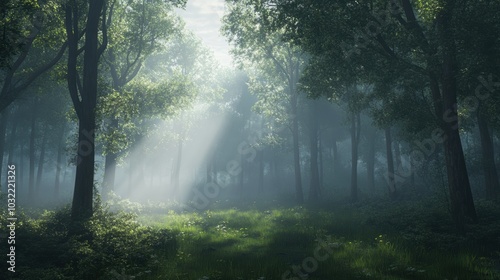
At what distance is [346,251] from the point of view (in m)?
10.1

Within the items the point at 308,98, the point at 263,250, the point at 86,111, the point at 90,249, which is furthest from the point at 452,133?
the point at 86,111

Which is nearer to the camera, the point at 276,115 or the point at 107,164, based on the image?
the point at 107,164

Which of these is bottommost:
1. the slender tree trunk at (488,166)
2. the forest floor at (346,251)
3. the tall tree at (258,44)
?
the forest floor at (346,251)

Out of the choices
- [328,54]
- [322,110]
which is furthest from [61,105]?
[328,54]

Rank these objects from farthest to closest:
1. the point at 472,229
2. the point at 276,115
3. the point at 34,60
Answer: the point at 276,115 → the point at 34,60 → the point at 472,229

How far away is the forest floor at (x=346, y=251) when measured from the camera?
7.89 metres

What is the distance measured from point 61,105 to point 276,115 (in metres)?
23.2

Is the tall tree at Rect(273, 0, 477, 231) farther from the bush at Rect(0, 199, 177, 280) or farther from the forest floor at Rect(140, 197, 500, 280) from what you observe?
the bush at Rect(0, 199, 177, 280)

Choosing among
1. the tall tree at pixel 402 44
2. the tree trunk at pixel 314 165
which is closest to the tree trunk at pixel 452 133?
the tall tree at pixel 402 44

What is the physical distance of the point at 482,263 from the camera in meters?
7.95

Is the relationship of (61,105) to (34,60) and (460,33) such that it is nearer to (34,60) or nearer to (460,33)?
(34,60)

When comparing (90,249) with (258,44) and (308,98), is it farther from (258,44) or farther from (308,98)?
(258,44)

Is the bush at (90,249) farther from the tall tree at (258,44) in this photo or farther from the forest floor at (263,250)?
→ the tall tree at (258,44)

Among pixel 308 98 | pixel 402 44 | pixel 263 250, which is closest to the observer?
pixel 263 250
